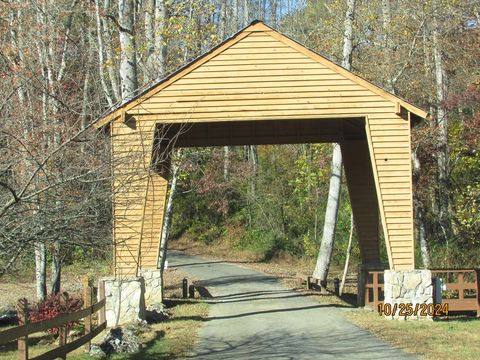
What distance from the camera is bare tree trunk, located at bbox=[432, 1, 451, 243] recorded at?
85.9 ft

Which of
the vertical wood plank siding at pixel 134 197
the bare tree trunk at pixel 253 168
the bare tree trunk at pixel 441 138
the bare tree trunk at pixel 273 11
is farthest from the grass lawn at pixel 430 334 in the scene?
the bare tree trunk at pixel 273 11

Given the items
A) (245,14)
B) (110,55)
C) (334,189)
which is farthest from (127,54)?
(245,14)

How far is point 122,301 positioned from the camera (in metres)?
14.7

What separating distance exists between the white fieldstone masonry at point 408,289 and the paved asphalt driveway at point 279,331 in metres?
1.14

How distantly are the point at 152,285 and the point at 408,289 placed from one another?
6.61m

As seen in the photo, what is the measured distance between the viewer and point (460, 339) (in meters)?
12.6

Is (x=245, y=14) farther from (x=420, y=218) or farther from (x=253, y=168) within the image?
(x=420, y=218)

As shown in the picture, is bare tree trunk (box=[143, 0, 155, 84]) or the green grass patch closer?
the green grass patch

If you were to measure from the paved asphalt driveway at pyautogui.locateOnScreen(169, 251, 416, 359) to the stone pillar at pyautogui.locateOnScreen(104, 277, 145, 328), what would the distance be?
1.46m

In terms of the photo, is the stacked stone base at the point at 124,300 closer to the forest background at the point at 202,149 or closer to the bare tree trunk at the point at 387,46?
the forest background at the point at 202,149

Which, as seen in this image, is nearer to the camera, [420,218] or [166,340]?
[166,340]

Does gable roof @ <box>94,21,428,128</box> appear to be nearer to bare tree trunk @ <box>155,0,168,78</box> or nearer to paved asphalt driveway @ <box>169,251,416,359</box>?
paved asphalt driveway @ <box>169,251,416,359</box>
